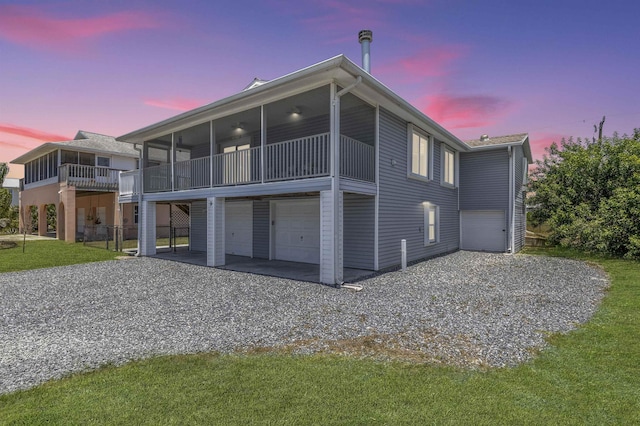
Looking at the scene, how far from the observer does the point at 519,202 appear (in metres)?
16.6

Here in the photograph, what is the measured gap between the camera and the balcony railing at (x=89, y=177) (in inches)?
765

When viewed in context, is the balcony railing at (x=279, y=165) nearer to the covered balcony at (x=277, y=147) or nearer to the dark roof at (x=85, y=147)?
the covered balcony at (x=277, y=147)

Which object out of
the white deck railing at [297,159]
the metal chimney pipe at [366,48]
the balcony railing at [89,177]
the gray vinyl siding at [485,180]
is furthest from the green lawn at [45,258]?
the gray vinyl siding at [485,180]

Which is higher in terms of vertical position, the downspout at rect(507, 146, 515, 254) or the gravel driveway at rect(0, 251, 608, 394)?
the downspout at rect(507, 146, 515, 254)

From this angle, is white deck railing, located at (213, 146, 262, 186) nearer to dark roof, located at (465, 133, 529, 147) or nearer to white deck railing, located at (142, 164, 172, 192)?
white deck railing, located at (142, 164, 172, 192)

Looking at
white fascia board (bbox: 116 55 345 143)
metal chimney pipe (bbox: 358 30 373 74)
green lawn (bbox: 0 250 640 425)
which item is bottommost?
green lawn (bbox: 0 250 640 425)

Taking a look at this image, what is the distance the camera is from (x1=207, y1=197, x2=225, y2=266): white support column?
1062cm

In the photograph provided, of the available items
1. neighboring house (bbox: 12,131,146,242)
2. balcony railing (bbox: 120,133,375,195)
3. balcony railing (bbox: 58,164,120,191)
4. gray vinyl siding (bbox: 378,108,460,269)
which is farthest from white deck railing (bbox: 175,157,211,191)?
balcony railing (bbox: 58,164,120,191)

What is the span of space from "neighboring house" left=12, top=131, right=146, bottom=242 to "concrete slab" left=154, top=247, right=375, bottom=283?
9004 mm

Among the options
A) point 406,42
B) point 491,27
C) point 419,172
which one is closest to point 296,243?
point 419,172

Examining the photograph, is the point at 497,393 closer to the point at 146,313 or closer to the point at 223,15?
the point at 146,313

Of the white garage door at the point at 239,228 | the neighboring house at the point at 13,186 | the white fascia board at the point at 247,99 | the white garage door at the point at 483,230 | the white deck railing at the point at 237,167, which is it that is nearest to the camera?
the white fascia board at the point at 247,99

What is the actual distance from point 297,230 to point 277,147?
3317 mm

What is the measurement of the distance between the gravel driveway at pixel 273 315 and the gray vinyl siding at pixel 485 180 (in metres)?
6.44
